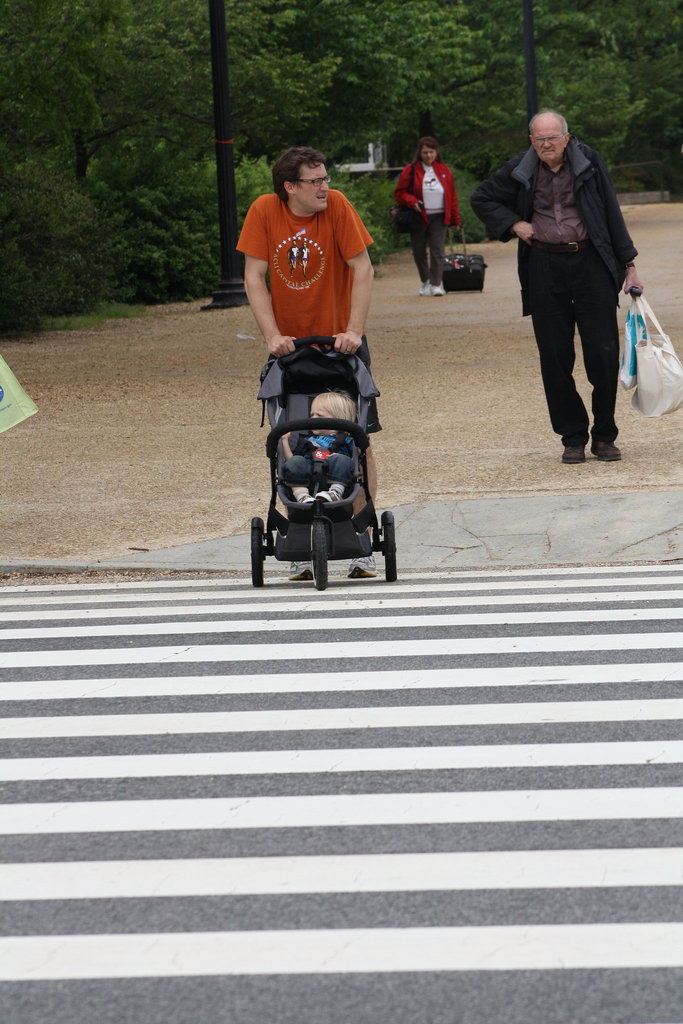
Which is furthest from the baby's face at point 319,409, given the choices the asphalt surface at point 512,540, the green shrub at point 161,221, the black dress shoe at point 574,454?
the green shrub at point 161,221

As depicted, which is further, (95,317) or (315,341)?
(95,317)

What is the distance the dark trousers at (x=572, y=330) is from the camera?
959 cm

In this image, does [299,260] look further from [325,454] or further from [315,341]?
[325,454]

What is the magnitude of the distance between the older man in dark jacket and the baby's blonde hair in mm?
2539

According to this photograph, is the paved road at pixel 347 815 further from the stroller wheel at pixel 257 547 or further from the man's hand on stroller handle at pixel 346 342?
the man's hand on stroller handle at pixel 346 342

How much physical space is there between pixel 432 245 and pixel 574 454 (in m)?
12.9

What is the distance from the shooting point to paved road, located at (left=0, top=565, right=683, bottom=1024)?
3.27 m

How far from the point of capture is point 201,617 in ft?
22.1

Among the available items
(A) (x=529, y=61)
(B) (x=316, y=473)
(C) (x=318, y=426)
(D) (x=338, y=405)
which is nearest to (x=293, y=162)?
(D) (x=338, y=405)

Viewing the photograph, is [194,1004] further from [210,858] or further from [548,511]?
[548,511]

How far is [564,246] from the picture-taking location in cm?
954

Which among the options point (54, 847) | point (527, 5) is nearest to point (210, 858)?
point (54, 847)

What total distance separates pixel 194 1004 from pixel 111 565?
5017mm

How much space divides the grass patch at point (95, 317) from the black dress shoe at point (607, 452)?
41.8 ft
